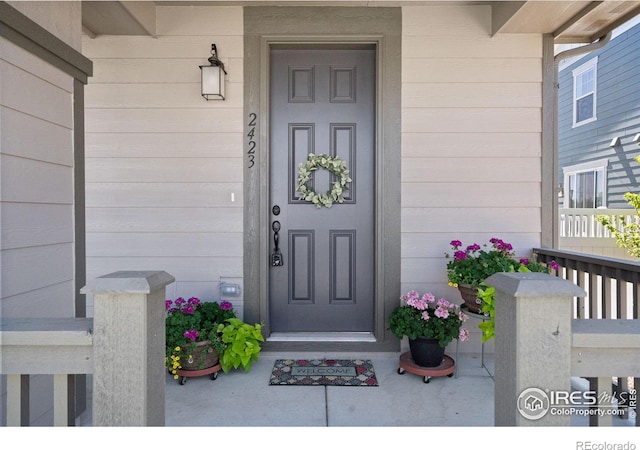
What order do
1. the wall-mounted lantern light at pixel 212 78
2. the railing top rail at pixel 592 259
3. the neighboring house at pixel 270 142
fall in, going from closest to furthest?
the railing top rail at pixel 592 259 < the wall-mounted lantern light at pixel 212 78 < the neighboring house at pixel 270 142

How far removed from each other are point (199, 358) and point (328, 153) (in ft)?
5.27

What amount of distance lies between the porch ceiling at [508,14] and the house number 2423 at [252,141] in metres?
0.77

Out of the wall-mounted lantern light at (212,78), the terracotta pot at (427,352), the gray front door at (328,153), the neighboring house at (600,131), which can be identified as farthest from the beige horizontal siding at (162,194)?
the neighboring house at (600,131)

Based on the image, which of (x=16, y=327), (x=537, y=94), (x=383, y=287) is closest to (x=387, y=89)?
(x=537, y=94)

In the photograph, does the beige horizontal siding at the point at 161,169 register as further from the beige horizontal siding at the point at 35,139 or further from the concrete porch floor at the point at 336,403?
the concrete porch floor at the point at 336,403

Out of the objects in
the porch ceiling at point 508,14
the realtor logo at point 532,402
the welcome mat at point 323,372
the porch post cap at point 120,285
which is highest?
the porch ceiling at point 508,14

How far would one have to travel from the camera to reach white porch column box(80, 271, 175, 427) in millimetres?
961

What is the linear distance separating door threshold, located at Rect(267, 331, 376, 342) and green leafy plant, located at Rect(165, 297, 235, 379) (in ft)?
1.40

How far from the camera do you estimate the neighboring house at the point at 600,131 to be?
5680 millimetres

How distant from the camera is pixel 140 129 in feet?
9.40

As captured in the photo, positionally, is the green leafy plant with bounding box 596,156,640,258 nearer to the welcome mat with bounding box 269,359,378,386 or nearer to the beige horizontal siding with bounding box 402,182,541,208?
the beige horizontal siding with bounding box 402,182,541,208

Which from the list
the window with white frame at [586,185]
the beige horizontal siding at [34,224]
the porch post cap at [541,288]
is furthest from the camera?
the window with white frame at [586,185]

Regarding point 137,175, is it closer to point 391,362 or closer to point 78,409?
point 78,409

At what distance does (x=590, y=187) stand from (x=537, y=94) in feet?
16.1
